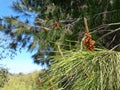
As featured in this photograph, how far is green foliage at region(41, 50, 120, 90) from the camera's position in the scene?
1844 mm

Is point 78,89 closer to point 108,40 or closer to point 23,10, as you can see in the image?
point 108,40

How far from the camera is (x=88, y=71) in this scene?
185 cm

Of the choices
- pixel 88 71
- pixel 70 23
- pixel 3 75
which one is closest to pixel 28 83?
pixel 88 71

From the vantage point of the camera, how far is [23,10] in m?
8.23

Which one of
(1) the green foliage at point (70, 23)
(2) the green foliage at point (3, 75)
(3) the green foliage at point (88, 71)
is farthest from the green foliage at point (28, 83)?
(2) the green foliage at point (3, 75)

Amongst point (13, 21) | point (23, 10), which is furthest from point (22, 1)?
point (13, 21)

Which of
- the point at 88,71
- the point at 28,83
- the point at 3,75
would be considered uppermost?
the point at 88,71

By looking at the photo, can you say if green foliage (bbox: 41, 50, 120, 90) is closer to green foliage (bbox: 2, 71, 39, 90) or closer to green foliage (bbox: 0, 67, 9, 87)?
green foliage (bbox: 2, 71, 39, 90)

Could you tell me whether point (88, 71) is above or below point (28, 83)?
above

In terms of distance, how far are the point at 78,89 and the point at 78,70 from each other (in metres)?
0.08

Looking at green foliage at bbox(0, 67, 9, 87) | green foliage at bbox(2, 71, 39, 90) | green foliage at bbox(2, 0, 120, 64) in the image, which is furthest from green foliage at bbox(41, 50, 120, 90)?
green foliage at bbox(0, 67, 9, 87)

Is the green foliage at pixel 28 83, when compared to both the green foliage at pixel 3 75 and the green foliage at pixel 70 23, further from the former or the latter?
the green foliage at pixel 3 75

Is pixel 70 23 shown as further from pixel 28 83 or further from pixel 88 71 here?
pixel 88 71

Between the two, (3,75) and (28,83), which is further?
(3,75)
